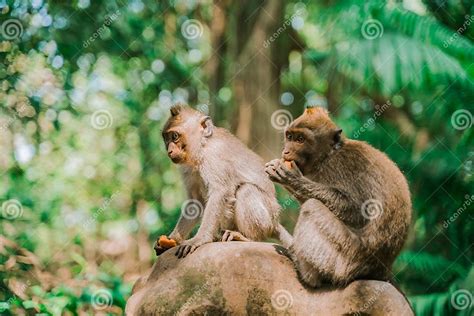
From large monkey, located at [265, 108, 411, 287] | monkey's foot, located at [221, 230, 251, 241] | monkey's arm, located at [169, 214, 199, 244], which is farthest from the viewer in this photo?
monkey's arm, located at [169, 214, 199, 244]

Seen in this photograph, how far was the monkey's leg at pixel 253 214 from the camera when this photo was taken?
26.1ft

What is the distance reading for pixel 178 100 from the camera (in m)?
16.0

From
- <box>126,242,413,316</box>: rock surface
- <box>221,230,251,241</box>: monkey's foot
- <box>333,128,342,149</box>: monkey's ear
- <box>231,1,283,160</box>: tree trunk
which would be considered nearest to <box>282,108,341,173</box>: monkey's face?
<box>333,128,342,149</box>: monkey's ear

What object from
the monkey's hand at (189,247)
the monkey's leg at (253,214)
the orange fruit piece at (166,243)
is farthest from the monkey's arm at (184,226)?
the monkey's hand at (189,247)

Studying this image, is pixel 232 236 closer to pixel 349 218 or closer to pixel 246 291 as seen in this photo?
pixel 246 291

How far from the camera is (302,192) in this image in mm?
6855

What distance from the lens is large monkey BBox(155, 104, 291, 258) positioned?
313 inches

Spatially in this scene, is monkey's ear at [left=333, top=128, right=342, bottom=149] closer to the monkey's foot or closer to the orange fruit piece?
the monkey's foot

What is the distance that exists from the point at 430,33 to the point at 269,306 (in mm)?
8909

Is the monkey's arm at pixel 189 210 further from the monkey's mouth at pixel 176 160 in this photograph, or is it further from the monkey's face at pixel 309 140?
the monkey's face at pixel 309 140

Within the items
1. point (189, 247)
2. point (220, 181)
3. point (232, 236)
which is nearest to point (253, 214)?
point (232, 236)

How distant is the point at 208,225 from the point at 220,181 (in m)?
0.58

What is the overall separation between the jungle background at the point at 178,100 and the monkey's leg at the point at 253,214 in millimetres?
2125

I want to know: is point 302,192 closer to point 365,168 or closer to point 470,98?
point 365,168
